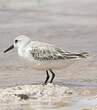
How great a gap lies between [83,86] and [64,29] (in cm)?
588

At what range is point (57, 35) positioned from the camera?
16672 mm

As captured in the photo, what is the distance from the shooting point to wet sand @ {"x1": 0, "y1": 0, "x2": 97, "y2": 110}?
12.0 metres

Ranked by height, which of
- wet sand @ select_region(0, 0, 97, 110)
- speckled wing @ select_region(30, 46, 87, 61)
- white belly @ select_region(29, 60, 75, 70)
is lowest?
wet sand @ select_region(0, 0, 97, 110)

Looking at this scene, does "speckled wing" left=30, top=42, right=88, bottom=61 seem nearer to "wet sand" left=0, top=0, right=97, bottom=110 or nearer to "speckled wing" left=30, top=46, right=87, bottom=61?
"speckled wing" left=30, top=46, right=87, bottom=61

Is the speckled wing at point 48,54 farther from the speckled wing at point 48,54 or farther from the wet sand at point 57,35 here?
the wet sand at point 57,35

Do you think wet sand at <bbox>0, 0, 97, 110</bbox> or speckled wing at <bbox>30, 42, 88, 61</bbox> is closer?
speckled wing at <bbox>30, 42, 88, 61</bbox>

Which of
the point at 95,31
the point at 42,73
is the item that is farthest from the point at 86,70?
the point at 95,31

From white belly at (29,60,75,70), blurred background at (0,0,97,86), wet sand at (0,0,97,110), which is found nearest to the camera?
white belly at (29,60,75,70)

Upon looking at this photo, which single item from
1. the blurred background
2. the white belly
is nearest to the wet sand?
the blurred background

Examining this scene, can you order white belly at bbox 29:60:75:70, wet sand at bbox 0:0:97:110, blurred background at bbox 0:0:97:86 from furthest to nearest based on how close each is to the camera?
blurred background at bbox 0:0:97:86 < wet sand at bbox 0:0:97:110 < white belly at bbox 29:60:75:70

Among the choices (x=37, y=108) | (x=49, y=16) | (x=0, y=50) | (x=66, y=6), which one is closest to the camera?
(x=37, y=108)

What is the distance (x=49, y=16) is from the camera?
19203 millimetres

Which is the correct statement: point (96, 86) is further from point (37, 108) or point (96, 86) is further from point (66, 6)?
point (66, 6)

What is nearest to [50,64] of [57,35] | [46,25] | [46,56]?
[46,56]
